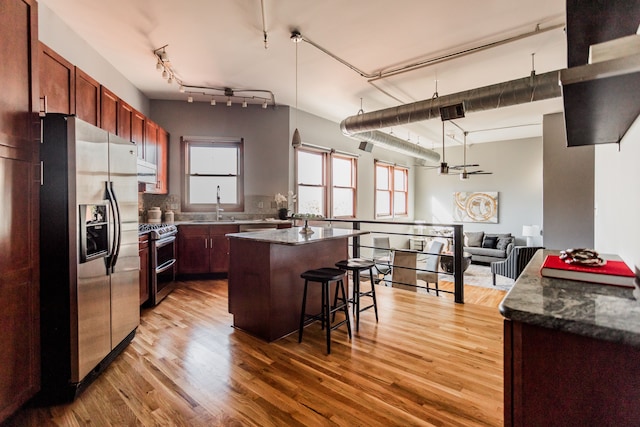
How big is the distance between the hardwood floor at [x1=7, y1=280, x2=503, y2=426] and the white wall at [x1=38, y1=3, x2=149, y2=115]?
2884 mm

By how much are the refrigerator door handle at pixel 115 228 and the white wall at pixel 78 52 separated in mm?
1706

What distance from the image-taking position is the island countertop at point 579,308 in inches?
27.2

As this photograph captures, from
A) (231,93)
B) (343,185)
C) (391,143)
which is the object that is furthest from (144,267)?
(391,143)

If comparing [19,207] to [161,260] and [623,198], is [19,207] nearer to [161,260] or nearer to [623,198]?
[161,260]

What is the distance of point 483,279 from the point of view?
7.27m

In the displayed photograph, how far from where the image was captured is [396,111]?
15.6ft

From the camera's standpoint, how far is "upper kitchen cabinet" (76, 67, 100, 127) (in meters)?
2.93

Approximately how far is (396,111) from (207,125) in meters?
3.20

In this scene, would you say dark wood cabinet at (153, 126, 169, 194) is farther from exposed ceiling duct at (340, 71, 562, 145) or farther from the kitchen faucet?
exposed ceiling duct at (340, 71, 562, 145)

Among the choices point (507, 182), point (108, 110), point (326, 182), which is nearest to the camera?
point (108, 110)

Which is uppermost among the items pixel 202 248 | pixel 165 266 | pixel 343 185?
pixel 343 185

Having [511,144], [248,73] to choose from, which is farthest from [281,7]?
[511,144]

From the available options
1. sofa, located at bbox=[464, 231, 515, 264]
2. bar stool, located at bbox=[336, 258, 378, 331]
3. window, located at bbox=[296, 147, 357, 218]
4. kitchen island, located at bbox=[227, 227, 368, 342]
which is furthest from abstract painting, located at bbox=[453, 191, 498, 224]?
kitchen island, located at bbox=[227, 227, 368, 342]

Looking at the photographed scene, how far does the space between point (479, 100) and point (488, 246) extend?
5.74m
